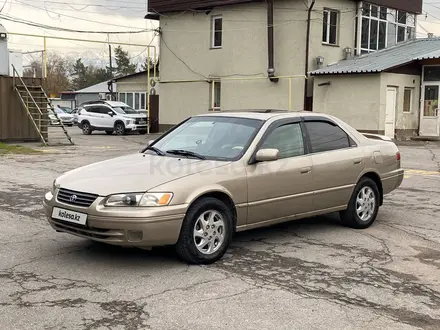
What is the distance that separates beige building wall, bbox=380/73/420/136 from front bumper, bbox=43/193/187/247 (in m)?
19.7

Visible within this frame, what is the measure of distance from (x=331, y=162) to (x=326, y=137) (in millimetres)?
380

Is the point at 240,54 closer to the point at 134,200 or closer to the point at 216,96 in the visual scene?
the point at 216,96

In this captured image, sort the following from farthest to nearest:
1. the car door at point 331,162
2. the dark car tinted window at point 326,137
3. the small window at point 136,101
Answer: the small window at point 136,101 < the dark car tinted window at point 326,137 < the car door at point 331,162

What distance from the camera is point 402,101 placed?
81.7ft

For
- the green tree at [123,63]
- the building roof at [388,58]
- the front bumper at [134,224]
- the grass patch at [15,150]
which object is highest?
the green tree at [123,63]

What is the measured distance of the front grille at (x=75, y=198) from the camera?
18.2 feet

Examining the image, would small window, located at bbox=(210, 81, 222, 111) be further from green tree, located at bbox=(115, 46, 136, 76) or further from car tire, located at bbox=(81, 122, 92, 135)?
green tree, located at bbox=(115, 46, 136, 76)

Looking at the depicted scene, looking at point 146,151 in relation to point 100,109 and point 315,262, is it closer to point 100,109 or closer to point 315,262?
point 315,262

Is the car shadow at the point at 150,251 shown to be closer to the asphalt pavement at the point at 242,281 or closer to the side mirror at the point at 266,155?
the asphalt pavement at the point at 242,281

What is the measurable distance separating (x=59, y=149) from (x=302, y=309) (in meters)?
17.8

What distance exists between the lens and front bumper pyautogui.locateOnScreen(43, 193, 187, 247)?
5.36 meters

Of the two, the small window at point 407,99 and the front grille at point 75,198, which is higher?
the small window at point 407,99

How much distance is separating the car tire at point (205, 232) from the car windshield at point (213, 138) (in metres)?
0.68

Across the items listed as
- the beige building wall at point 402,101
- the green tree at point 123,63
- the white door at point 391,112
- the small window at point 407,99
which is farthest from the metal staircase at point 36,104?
the green tree at point 123,63
